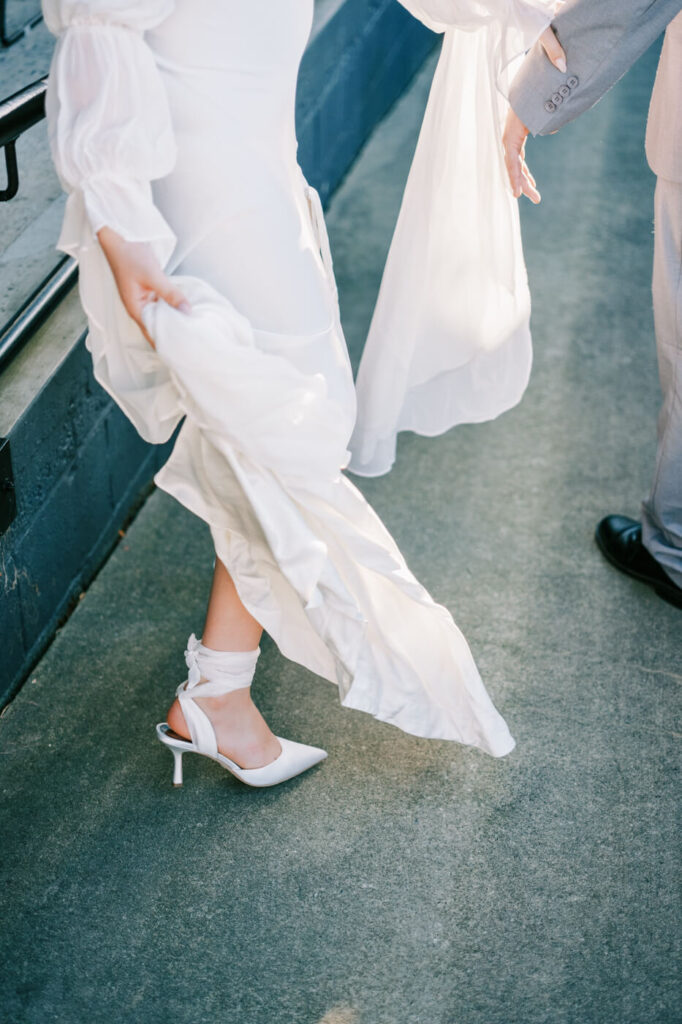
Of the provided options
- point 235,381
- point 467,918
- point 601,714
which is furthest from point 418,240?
A: point 467,918

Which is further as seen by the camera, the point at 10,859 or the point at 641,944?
the point at 10,859

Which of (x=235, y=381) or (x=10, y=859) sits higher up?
(x=235, y=381)

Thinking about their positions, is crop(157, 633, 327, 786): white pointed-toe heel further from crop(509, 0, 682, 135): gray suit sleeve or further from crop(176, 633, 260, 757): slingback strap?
crop(509, 0, 682, 135): gray suit sleeve

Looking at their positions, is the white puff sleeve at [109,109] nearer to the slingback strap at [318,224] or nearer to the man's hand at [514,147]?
the slingback strap at [318,224]

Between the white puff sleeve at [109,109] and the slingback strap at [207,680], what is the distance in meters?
0.85

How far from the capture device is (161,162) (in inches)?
60.4

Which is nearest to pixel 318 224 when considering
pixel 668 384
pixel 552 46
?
pixel 552 46

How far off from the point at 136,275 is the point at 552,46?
1031 millimetres

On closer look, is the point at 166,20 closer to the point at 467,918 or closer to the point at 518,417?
the point at 467,918

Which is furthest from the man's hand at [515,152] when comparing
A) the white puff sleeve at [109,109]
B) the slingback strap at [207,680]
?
the slingback strap at [207,680]

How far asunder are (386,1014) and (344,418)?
98cm

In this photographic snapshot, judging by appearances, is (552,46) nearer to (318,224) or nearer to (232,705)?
(318,224)

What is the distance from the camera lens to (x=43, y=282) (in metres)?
2.57

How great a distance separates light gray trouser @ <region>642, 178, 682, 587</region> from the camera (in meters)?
2.42
